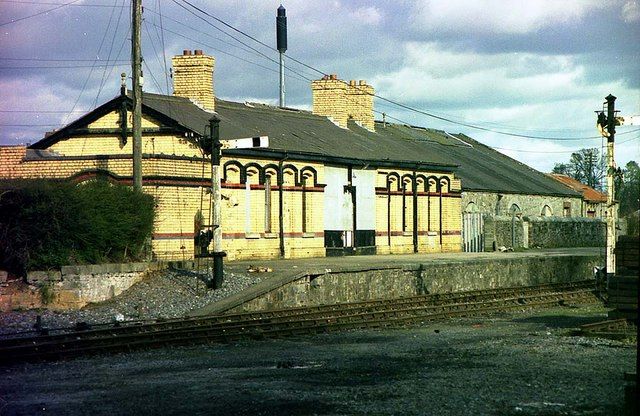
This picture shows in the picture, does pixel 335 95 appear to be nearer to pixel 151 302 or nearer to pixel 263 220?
pixel 263 220

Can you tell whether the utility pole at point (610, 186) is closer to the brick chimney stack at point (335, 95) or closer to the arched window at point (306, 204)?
the arched window at point (306, 204)

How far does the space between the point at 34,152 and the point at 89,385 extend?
1983 cm

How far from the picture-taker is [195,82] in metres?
32.9

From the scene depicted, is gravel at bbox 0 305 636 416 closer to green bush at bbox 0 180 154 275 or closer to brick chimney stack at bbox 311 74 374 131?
green bush at bbox 0 180 154 275

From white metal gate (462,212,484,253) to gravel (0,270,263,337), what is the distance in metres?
20.4

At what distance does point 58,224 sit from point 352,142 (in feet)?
63.2

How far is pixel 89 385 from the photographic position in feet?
36.9

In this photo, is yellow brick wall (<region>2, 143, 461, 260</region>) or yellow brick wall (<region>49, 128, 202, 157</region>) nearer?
yellow brick wall (<region>2, 143, 461, 260</region>)

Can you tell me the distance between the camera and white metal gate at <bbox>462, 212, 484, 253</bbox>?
142ft

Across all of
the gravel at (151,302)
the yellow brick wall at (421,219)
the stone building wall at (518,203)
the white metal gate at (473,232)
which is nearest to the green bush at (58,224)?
the gravel at (151,302)

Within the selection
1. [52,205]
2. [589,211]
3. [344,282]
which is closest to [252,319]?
[52,205]

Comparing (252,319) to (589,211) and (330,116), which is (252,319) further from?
(589,211)

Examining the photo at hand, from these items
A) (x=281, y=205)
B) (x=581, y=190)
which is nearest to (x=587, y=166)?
(x=581, y=190)

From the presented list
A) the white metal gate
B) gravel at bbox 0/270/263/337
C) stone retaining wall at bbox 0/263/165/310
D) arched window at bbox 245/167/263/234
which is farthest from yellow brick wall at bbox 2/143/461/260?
the white metal gate
